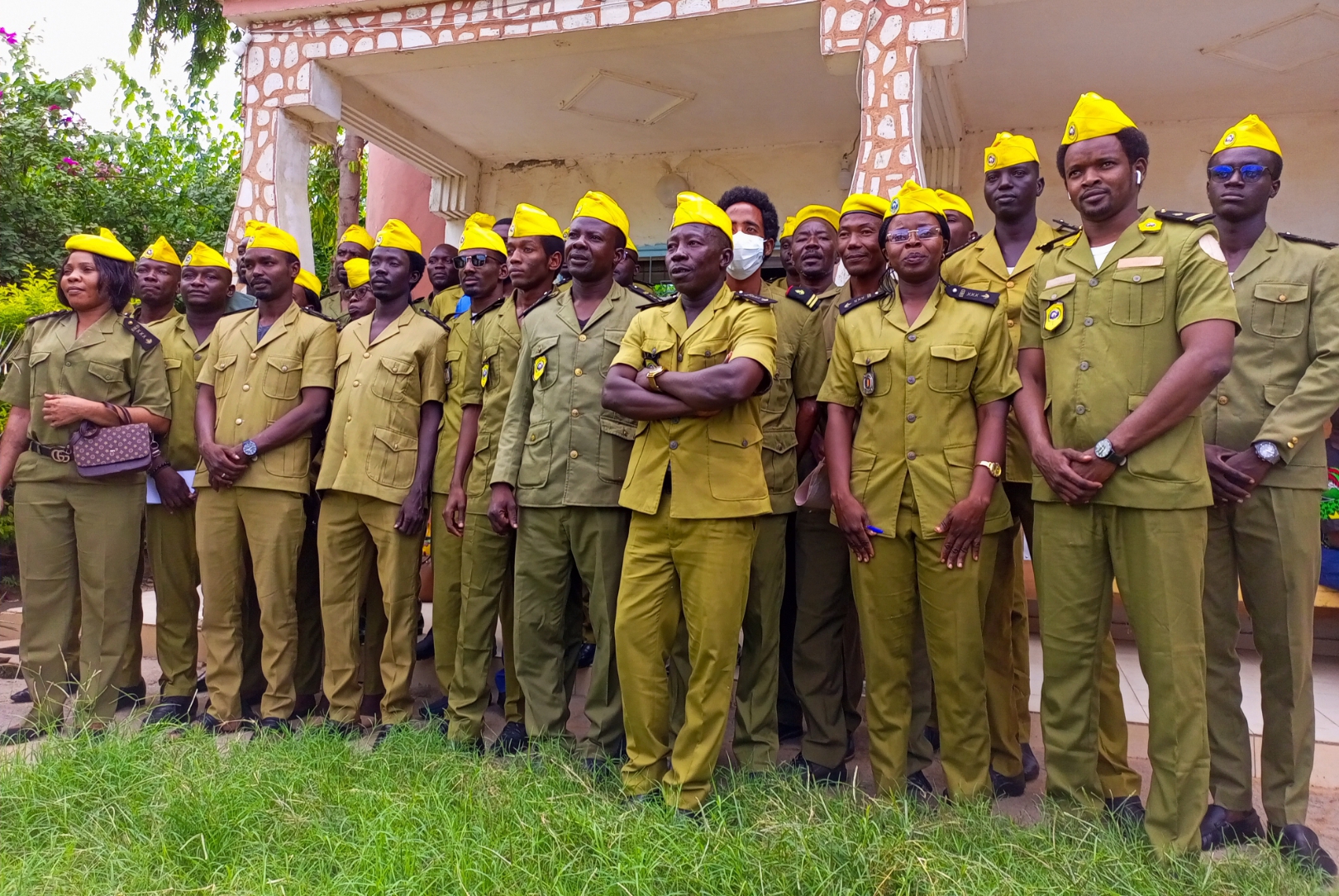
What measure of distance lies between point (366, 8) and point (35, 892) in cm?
554

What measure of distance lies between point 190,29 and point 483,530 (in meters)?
9.33

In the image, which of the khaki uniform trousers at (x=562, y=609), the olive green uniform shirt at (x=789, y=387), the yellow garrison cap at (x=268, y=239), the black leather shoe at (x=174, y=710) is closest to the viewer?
the khaki uniform trousers at (x=562, y=609)

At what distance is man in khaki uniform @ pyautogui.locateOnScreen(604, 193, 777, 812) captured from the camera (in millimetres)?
2906

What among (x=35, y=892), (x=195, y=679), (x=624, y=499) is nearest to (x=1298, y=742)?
(x=624, y=499)

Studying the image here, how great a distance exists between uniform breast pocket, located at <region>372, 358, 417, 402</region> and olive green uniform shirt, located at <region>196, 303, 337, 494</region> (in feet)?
1.02

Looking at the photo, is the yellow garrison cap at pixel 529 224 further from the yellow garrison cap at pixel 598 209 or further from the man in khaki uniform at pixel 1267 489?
the man in khaki uniform at pixel 1267 489

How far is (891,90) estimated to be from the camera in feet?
16.4

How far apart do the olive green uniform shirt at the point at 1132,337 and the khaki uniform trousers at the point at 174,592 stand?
12.1 feet

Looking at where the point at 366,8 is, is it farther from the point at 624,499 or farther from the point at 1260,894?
the point at 1260,894

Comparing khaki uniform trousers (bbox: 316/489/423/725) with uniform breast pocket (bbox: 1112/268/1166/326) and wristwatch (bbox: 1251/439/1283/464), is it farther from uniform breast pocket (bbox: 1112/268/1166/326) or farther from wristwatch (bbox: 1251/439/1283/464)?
wristwatch (bbox: 1251/439/1283/464)

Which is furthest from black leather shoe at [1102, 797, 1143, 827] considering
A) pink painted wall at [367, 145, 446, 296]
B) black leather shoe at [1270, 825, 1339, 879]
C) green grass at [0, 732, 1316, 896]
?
pink painted wall at [367, 145, 446, 296]

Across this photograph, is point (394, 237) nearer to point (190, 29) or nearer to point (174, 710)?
point (174, 710)

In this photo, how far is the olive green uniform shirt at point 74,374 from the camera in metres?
3.92

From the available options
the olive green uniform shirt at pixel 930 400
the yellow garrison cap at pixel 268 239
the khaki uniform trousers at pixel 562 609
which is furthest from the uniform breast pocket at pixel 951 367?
the yellow garrison cap at pixel 268 239
